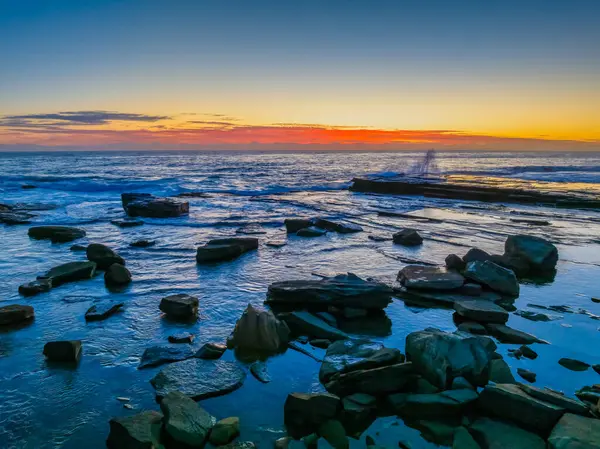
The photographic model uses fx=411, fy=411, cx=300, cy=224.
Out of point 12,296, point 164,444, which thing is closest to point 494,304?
point 164,444

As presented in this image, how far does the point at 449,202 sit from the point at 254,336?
19323 mm

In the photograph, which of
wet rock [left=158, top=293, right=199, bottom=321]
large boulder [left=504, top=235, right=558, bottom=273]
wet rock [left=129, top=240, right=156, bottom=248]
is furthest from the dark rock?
wet rock [left=129, top=240, right=156, bottom=248]

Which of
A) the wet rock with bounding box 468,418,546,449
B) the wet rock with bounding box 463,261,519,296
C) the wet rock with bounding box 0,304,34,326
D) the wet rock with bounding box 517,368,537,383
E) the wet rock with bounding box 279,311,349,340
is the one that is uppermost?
the wet rock with bounding box 463,261,519,296

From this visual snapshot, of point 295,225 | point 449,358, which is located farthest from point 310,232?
point 449,358

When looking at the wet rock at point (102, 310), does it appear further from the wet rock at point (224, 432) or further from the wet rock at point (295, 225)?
the wet rock at point (295, 225)

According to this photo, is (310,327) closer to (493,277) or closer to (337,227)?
(493,277)

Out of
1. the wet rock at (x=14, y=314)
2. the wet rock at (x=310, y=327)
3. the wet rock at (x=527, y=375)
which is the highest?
the wet rock at (x=527, y=375)

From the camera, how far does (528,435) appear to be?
3.41m

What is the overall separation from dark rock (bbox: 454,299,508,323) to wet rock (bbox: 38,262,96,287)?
23.0 feet

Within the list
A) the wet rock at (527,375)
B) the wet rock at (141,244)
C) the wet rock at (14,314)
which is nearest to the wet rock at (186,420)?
the wet rock at (527,375)

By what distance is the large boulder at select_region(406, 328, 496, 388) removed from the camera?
4.13 m

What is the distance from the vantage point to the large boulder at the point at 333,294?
634 centimetres

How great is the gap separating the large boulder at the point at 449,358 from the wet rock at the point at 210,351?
2.27m

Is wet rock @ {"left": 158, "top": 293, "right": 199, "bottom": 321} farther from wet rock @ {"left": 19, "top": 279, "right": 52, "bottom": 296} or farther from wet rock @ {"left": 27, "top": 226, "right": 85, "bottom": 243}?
wet rock @ {"left": 27, "top": 226, "right": 85, "bottom": 243}
